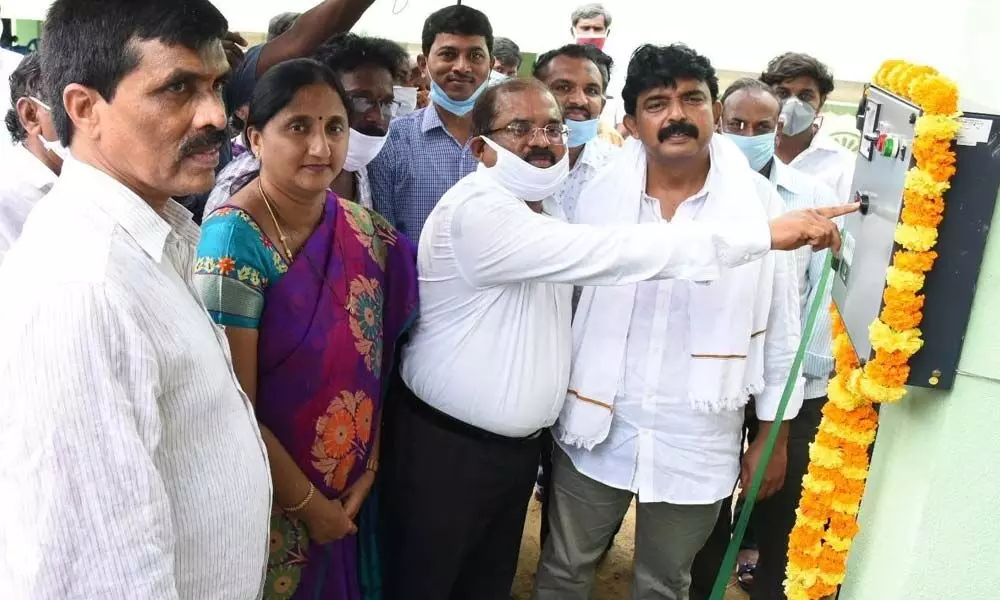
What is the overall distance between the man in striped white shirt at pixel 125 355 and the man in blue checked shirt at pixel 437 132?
5.20 ft

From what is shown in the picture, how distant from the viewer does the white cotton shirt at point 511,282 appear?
1.86m

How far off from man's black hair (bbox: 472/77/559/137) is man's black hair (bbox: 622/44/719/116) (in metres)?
0.27

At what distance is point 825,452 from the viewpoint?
155cm

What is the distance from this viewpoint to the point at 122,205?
109 cm

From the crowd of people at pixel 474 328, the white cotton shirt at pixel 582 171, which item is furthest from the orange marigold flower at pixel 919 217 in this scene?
the white cotton shirt at pixel 582 171

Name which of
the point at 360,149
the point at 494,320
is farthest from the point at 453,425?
the point at 360,149

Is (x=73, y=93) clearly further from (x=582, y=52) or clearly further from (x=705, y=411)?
(x=582, y=52)

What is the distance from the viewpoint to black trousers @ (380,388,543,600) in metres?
2.13

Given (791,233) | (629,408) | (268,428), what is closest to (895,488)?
(791,233)

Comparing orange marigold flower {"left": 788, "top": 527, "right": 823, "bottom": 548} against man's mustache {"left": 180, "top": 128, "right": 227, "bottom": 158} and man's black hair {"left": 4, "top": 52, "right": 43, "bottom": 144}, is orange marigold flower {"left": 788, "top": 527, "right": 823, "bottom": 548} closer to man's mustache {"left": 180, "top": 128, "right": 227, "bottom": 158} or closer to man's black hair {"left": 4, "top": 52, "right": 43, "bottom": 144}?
man's mustache {"left": 180, "top": 128, "right": 227, "bottom": 158}

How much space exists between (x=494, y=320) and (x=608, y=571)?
1.73 metres

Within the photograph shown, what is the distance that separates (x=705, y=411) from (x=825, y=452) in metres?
0.55

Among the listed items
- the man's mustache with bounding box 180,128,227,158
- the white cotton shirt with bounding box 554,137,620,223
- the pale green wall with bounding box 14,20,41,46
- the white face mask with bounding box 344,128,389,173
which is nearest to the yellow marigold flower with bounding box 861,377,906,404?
the man's mustache with bounding box 180,128,227,158

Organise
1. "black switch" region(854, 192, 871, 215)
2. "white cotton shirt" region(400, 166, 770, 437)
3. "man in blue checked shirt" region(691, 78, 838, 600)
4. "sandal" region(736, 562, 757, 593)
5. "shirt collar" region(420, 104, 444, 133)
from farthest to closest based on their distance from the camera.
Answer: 1. "sandal" region(736, 562, 757, 593)
2. "shirt collar" region(420, 104, 444, 133)
3. "man in blue checked shirt" region(691, 78, 838, 600)
4. "white cotton shirt" region(400, 166, 770, 437)
5. "black switch" region(854, 192, 871, 215)
